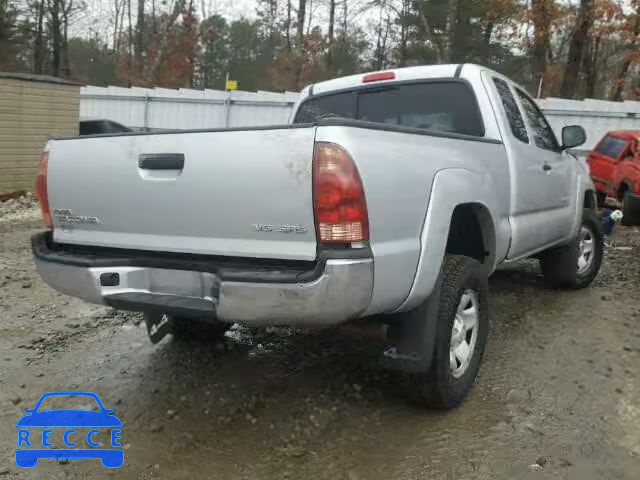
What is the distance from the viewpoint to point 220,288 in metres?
2.54

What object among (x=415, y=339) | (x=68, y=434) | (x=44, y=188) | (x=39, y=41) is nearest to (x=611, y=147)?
(x=415, y=339)

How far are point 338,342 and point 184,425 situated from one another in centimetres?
152

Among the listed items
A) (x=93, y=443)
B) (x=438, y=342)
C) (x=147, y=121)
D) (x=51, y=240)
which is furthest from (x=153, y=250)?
(x=147, y=121)

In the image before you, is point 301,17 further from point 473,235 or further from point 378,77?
point 473,235

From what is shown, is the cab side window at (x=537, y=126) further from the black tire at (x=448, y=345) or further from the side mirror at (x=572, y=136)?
the black tire at (x=448, y=345)

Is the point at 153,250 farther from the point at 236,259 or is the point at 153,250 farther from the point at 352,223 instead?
the point at 352,223

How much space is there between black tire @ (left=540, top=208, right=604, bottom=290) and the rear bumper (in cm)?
362

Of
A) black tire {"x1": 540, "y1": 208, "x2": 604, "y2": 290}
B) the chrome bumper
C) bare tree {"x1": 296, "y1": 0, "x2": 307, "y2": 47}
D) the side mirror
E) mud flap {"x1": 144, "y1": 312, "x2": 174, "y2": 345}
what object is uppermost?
bare tree {"x1": 296, "y1": 0, "x2": 307, "y2": 47}

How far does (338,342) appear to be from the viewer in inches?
172

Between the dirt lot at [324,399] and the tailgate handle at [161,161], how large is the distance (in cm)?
138

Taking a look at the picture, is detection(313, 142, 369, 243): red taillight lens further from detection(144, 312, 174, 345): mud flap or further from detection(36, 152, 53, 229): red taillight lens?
detection(144, 312, 174, 345): mud flap

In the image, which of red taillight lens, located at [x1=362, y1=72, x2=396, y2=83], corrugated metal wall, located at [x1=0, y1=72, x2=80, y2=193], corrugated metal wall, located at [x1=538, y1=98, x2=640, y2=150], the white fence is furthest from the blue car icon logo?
corrugated metal wall, located at [x1=538, y1=98, x2=640, y2=150]

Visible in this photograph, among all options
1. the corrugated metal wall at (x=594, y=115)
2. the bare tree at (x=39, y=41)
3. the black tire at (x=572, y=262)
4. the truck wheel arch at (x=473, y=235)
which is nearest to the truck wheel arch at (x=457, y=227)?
the truck wheel arch at (x=473, y=235)

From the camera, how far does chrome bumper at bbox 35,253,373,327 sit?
2.41 m
